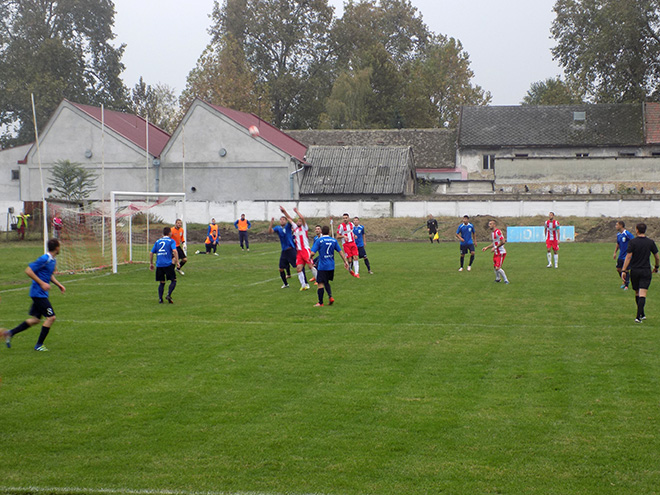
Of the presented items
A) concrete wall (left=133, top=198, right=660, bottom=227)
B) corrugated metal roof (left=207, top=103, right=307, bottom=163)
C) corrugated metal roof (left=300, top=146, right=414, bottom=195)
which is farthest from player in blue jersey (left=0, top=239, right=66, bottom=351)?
corrugated metal roof (left=300, top=146, right=414, bottom=195)

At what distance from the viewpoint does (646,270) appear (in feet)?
45.9

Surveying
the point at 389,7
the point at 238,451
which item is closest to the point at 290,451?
the point at 238,451

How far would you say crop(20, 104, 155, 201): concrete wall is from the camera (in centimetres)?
5528

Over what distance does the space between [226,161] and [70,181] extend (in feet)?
37.5

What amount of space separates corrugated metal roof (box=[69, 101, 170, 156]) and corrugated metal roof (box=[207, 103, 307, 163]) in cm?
613

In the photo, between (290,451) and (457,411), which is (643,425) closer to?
(457,411)

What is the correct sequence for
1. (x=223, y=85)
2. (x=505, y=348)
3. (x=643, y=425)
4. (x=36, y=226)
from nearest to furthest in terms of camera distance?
Result: 1. (x=643, y=425)
2. (x=505, y=348)
3. (x=36, y=226)
4. (x=223, y=85)

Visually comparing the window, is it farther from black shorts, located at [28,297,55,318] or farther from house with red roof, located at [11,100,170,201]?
black shorts, located at [28,297,55,318]

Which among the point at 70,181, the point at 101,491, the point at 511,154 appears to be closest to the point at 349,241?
the point at 101,491

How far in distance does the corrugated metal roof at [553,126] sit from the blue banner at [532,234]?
20.5 m

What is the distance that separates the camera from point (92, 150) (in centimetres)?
5559

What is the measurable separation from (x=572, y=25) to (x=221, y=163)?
36.2 metres

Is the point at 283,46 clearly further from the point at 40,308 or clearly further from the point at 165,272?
the point at 40,308

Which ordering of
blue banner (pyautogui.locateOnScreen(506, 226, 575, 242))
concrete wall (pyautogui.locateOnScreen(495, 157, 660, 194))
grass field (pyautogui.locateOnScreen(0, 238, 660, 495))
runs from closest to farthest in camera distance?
grass field (pyautogui.locateOnScreen(0, 238, 660, 495)), blue banner (pyautogui.locateOnScreen(506, 226, 575, 242)), concrete wall (pyautogui.locateOnScreen(495, 157, 660, 194))
